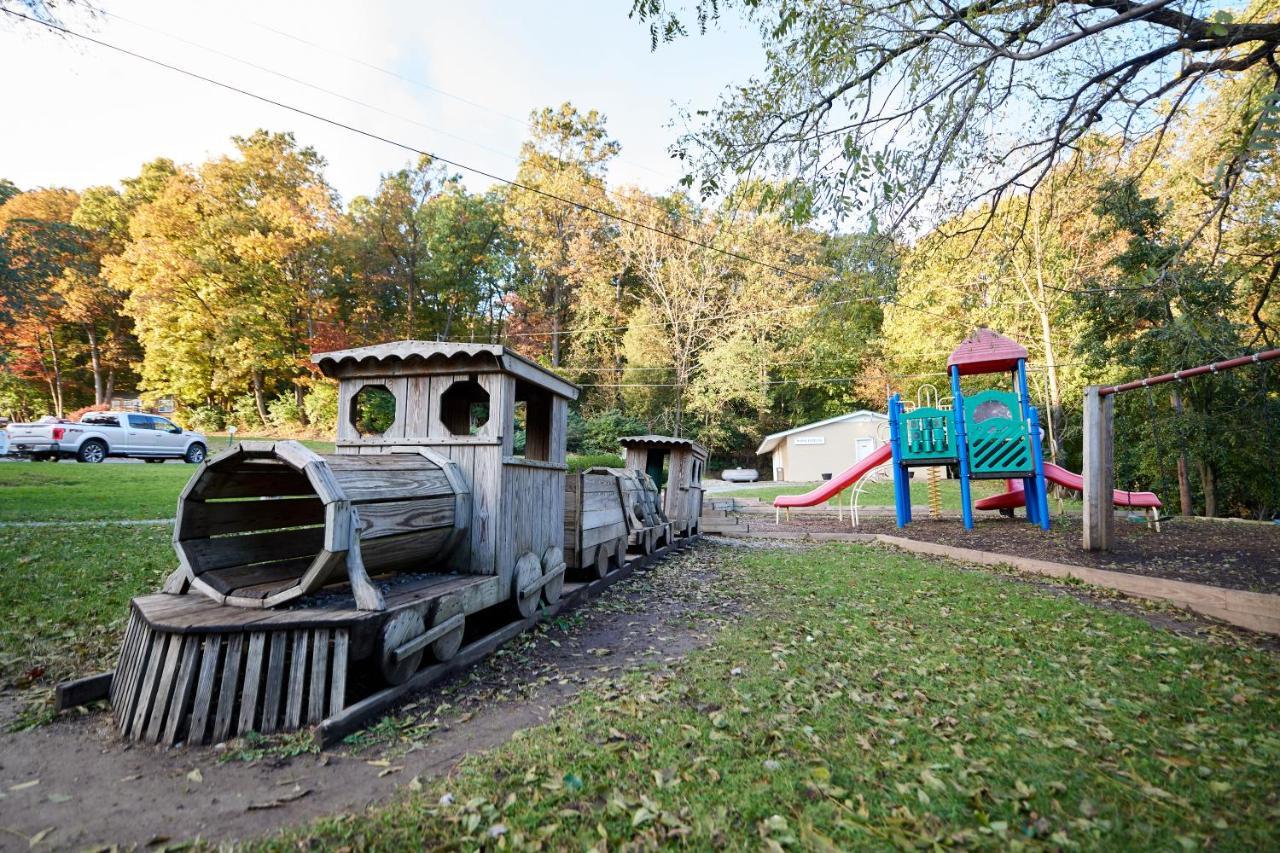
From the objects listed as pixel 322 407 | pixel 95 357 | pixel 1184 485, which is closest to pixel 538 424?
pixel 1184 485

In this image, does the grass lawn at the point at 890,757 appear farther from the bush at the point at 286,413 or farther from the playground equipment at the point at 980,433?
the bush at the point at 286,413

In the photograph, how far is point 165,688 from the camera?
299 centimetres

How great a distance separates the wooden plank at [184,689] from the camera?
2.92 meters

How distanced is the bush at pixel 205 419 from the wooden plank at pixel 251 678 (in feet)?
113

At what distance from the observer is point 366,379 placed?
505 centimetres

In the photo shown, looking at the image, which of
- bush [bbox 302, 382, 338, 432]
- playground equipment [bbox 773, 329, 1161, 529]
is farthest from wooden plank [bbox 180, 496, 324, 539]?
bush [bbox 302, 382, 338, 432]

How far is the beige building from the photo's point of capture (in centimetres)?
3272

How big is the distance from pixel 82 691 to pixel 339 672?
5.14ft

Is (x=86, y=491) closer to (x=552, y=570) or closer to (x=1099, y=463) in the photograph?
(x=552, y=570)

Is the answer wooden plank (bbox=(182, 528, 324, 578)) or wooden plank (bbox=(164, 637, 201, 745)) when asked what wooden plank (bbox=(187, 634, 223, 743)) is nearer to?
wooden plank (bbox=(164, 637, 201, 745))

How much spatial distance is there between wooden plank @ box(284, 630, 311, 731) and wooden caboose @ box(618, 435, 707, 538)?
7289mm

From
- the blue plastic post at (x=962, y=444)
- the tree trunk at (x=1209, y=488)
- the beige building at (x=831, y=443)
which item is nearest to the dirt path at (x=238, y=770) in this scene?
the blue plastic post at (x=962, y=444)

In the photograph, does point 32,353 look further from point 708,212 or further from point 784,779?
point 784,779

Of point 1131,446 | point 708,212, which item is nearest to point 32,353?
point 708,212
